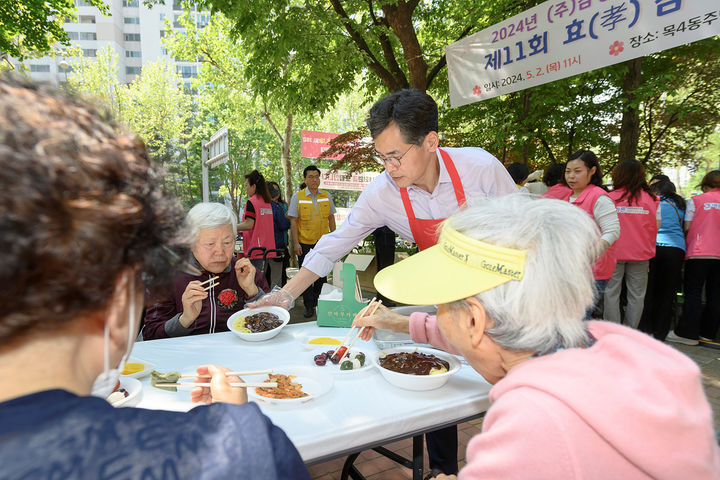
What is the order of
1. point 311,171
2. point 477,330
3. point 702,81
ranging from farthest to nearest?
point 702,81 < point 311,171 < point 477,330

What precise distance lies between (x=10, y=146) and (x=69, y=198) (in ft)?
0.27

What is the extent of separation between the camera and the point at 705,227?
480 cm

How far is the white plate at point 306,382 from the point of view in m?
1.43

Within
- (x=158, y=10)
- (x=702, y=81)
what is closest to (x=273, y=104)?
(x=702, y=81)

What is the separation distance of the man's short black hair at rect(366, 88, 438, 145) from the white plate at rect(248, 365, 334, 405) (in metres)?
1.36

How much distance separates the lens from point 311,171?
21.8 ft

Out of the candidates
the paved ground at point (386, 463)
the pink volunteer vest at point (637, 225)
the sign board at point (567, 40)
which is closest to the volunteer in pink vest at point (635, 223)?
the pink volunteer vest at point (637, 225)

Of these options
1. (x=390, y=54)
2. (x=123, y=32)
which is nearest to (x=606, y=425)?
(x=390, y=54)

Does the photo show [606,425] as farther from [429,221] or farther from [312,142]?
[312,142]

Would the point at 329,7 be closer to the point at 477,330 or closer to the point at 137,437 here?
the point at 477,330

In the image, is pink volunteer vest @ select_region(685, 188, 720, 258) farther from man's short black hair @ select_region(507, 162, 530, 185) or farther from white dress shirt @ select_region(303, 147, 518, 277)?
white dress shirt @ select_region(303, 147, 518, 277)

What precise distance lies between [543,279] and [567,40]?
3.67m

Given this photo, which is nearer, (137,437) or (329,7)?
(137,437)

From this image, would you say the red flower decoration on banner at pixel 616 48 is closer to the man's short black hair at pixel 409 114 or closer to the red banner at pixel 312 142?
the man's short black hair at pixel 409 114
